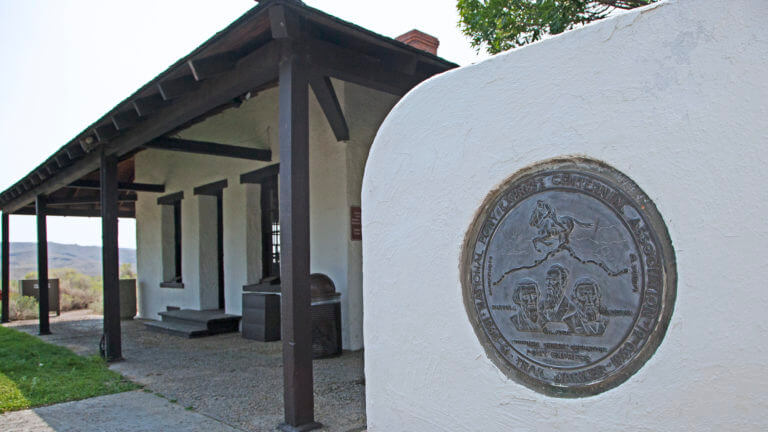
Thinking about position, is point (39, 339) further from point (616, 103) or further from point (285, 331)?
point (616, 103)

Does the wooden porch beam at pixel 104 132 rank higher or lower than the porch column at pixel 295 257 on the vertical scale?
higher

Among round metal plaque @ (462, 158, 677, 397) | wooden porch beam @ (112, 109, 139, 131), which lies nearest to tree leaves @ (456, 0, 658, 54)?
wooden porch beam @ (112, 109, 139, 131)

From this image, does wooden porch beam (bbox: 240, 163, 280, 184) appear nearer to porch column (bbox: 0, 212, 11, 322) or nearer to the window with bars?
the window with bars

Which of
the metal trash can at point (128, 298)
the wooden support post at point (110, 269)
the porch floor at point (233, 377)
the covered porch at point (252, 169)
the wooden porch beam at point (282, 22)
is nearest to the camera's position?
the wooden porch beam at point (282, 22)

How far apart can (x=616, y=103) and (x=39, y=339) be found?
11243 mm

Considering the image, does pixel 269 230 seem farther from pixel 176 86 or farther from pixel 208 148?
pixel 176 86

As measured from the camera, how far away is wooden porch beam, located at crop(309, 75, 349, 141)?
5.56m

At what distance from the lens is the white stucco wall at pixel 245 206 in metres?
7.11

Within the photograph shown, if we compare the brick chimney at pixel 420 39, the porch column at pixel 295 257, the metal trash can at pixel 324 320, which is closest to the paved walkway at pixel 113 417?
the porch column at pixel 295 257

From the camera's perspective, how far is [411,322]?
2.55 metres

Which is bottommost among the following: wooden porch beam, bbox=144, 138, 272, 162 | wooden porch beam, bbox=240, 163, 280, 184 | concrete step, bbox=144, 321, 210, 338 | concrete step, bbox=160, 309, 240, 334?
concrete step, bbox=144, 321, 210, 338

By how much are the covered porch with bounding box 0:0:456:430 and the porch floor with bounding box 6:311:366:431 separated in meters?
0.26

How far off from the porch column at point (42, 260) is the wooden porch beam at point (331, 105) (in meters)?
7.55

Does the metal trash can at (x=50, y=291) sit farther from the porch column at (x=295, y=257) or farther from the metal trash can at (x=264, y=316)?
the porch column at (x=295, y=257)
